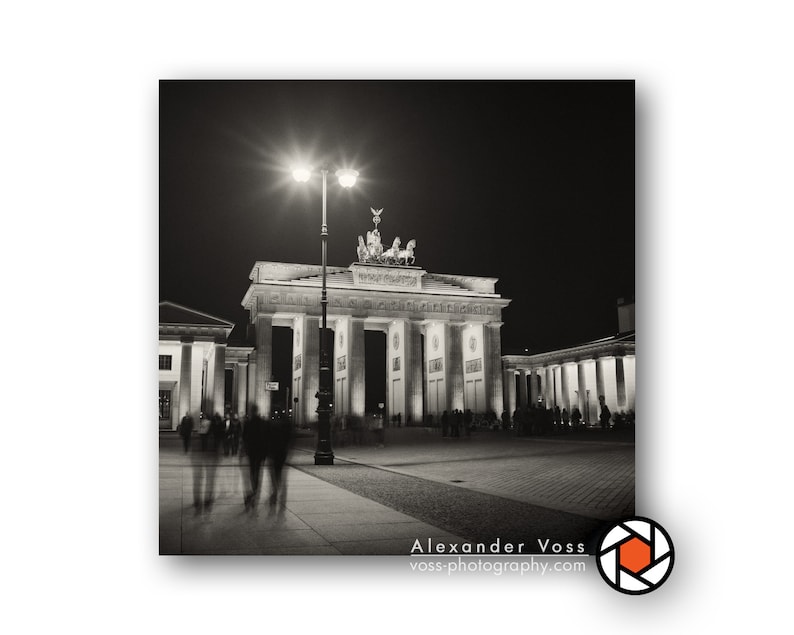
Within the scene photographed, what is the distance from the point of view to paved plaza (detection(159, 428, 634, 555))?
6.12 metres

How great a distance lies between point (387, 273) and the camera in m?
8.27

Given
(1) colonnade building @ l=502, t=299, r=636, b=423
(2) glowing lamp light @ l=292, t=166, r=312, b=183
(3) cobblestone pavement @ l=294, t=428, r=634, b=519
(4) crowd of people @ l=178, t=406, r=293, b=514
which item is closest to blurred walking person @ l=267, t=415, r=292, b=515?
(4) crowd of people @ l=178, t=406, r=293, b=514

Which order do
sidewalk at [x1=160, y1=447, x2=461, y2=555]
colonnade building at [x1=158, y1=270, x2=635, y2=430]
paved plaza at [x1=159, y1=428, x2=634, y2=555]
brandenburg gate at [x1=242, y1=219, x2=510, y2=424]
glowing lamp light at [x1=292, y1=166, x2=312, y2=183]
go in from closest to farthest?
sidewalk at [x1=160, y1=447, x2=461, y2=555] → paved plaza at [x1=159, y1=428, x2=634, y2=555] → colonnade building at [x1=158, y1=270, x2=635, y2=430] → glowing lamp light at [x1=292, y1=166, x2=312, y2=183] → brandenburg gate at [x1=242, y1=219, x2=510, y2=424]

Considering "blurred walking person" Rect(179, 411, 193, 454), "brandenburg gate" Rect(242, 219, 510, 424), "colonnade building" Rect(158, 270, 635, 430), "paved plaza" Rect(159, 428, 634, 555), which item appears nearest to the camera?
"paved plaza" Rect(159, 428, 634, 555)

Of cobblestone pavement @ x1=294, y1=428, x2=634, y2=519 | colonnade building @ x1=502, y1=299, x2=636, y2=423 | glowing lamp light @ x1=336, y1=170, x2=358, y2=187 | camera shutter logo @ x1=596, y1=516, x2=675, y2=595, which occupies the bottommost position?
camera shutter logo @ x1=596, y1=516, x2=675, y2=595

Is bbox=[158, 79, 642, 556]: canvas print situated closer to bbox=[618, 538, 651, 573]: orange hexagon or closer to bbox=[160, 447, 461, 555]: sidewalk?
bbox=[160, 447, 461, 555]: sidewalk

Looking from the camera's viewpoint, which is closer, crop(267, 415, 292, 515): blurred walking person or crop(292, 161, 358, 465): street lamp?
crop(267, 415, 292, 515): blurred walking person

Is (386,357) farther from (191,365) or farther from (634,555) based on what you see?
(634,555)

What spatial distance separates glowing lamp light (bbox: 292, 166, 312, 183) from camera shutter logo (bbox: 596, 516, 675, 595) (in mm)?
4411

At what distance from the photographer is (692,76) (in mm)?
6590

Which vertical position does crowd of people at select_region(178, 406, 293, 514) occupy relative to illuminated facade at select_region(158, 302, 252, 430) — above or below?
below

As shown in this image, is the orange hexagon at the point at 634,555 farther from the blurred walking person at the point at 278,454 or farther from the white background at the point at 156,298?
the blurred walking person at the point at 278,454

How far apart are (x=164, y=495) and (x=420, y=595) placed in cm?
249

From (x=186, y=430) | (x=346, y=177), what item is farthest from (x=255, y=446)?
(x=346, y=177)
